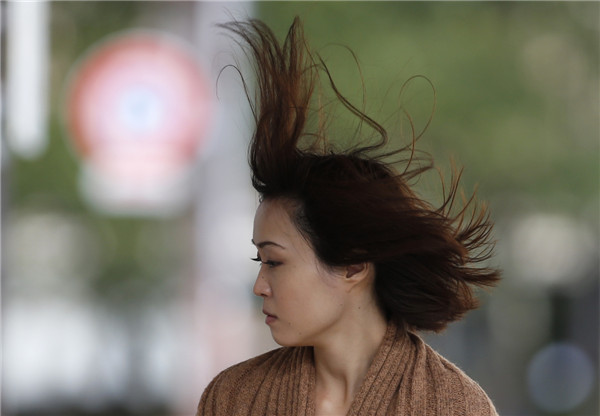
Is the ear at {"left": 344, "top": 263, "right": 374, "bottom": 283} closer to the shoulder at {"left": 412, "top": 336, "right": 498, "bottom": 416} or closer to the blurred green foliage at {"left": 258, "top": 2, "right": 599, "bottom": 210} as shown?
the shoulder at {"left": 412, "top": 336, "right": 498, "bottom": 416}

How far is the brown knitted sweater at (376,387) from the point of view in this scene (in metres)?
2.14

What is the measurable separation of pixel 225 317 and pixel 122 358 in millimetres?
874

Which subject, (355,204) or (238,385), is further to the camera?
(238,385)

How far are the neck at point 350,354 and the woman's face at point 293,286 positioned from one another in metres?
0.05

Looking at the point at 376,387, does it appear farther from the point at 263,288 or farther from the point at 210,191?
the point at 210,191

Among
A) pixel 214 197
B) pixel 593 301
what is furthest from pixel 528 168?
pixel 214 197

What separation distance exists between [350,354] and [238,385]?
288 mm

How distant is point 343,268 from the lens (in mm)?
2191

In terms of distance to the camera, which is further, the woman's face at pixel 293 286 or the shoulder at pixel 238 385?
the shoulder at pixel 238 385

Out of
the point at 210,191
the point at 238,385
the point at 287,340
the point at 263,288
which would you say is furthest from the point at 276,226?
the point at 210,191

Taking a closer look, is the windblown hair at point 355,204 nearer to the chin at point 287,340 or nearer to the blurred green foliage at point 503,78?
the chin at point 287,340

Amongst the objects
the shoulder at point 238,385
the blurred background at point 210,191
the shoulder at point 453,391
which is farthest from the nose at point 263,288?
the blurred background at point 210,191

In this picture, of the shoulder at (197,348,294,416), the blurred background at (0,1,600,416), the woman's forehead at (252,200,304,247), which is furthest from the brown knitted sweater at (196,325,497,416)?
the blurred background at (0,1,600,416)

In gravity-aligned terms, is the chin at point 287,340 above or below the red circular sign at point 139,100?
below
